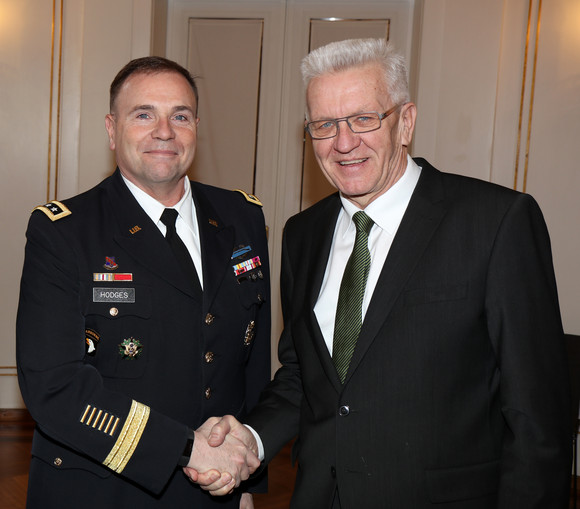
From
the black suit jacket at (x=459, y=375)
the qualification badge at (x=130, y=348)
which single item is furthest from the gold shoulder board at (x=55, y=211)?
the black suit jacket at (x=459, y=375)

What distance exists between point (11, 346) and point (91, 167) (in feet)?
4.70

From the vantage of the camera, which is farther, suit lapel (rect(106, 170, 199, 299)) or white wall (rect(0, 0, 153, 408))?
white wall (rect(0, 0, 153, 408))

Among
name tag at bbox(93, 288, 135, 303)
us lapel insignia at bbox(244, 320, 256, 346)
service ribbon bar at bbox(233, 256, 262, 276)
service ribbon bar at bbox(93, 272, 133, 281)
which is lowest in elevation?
us lapel insignia at bbox(244, 320, 256, 346)

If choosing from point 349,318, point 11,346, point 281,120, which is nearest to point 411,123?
point 349,318

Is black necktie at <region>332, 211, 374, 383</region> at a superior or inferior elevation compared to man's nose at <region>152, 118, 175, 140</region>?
inferior

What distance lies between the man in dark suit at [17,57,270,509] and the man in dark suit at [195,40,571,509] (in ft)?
1.08

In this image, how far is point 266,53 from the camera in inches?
187

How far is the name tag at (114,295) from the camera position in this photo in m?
1.76

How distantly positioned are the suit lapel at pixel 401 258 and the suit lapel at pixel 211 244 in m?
0.56

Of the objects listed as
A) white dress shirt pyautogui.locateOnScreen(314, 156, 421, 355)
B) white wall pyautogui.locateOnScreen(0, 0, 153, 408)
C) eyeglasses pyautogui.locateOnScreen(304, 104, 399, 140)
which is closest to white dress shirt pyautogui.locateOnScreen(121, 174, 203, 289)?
white dress shirt pyautogui.locateOnScreen(314, 156, 421, 355)

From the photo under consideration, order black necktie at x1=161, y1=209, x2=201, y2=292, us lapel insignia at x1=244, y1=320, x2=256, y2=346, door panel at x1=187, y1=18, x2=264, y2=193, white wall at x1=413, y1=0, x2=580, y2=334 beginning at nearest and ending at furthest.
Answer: black necktie at x1=161, y1=209, x2=201, y2=292 → us lapel insignia at x1=244, y1=320, x2=256, y2=346 → white wall at x1=413, y1=0, x2=580, y2=334 → door panel at x1=187, y1=18, x2=264, y2=193

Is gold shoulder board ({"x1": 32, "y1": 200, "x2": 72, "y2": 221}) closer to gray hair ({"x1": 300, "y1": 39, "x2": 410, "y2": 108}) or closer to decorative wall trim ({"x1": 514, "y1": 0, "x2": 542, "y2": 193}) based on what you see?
gray hair ({"x1": 300, "y1": 39, "x2": 410, "y2": 108})

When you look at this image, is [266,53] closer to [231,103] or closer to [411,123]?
[231,103]

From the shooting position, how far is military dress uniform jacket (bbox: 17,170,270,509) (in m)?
1.68
